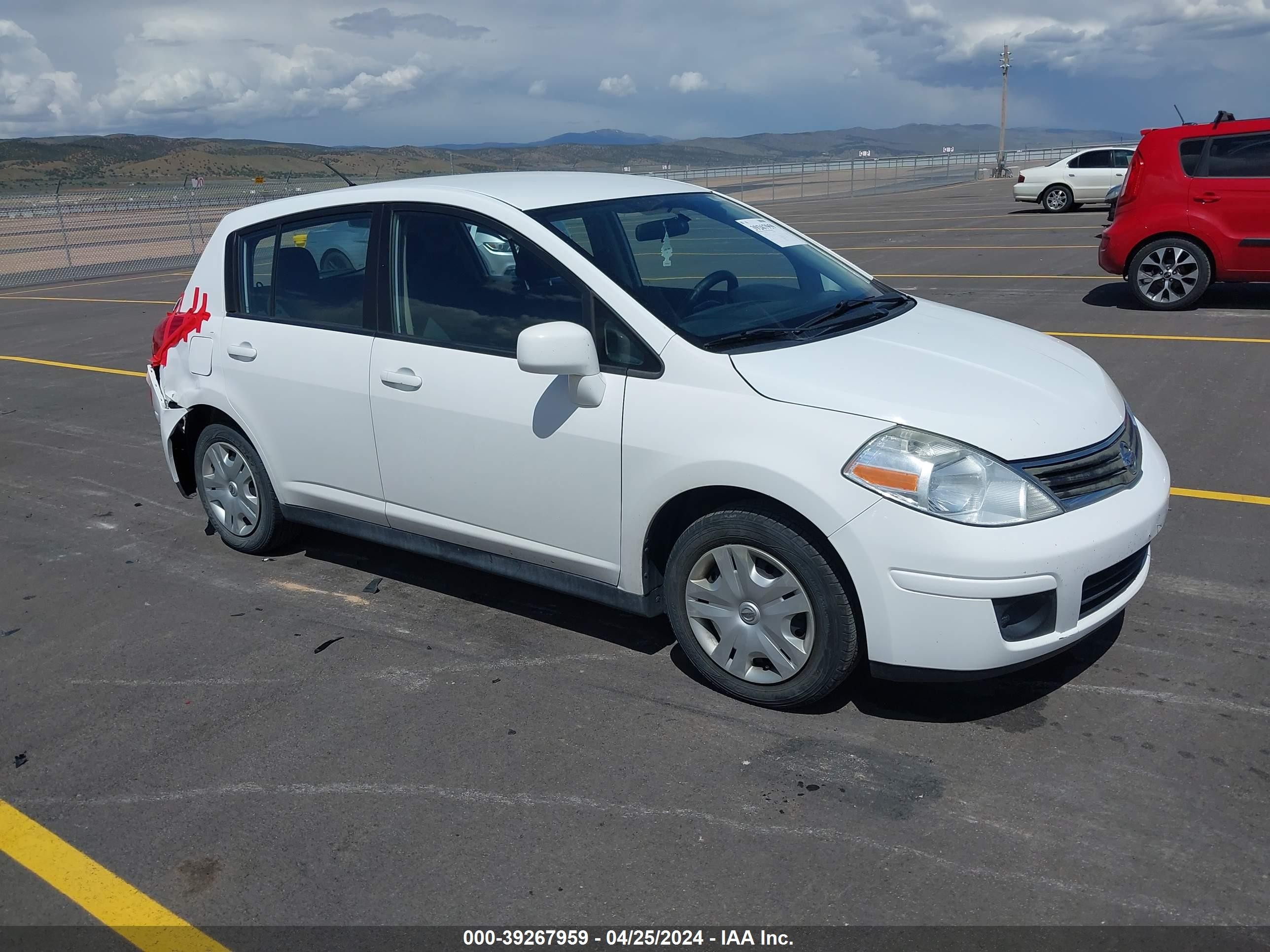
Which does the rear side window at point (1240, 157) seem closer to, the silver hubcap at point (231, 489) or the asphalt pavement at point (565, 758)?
the asphalt pavement at point (565, 758)

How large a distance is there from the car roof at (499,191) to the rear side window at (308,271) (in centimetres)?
9

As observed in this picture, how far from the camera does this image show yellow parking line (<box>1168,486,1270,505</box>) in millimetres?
5672

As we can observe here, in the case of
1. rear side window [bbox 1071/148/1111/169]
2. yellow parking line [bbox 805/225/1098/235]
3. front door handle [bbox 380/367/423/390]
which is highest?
rear side window [bbox 1071/148/1111/169]

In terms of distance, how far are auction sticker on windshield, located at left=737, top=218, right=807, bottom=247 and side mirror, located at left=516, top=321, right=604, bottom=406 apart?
1387mm

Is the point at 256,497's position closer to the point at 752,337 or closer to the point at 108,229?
the point at 752,337

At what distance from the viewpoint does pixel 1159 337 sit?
9.92 m

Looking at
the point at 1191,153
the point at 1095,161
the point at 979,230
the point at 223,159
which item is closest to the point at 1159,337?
the point at 1191,153

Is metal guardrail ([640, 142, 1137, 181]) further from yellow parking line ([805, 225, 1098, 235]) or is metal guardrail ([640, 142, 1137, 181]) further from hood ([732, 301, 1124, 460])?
hood ([732, 301, 1124, 460])

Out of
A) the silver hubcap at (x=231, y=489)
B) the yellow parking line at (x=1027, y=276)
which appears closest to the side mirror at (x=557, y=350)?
the silver hubcap at (x=231, y=489)

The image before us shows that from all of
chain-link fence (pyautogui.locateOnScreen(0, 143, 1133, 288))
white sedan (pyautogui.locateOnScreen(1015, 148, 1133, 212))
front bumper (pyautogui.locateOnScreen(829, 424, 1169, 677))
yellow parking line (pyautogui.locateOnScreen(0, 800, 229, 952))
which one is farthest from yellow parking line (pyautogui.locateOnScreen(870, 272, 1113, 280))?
yellow parking line (pyautogui.locateOnScreen(0, 800, 229, 952))

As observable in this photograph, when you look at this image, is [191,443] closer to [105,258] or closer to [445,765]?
[445,765]

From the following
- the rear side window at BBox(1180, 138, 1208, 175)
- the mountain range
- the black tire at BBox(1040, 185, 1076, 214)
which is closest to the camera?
the rear side window at BBox(1180, 138, 1208, 175)

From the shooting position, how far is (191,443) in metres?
5.71

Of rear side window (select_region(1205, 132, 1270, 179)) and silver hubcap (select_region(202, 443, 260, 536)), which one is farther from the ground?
rear side window (select_region(1205, 132, 1270, 179))
